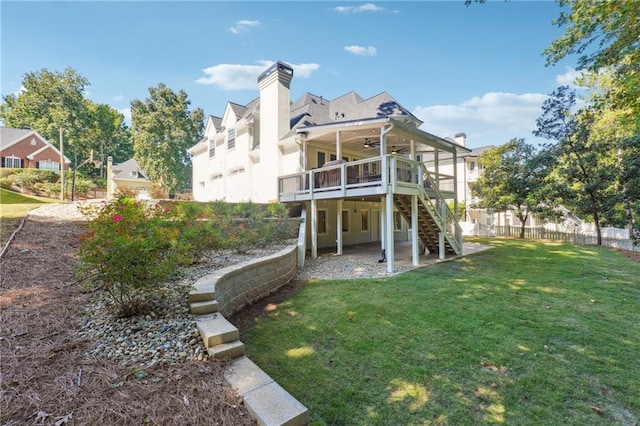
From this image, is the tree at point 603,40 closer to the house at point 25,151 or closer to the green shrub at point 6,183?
the green shrub at point 6,183

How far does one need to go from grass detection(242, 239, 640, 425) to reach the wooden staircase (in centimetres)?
383

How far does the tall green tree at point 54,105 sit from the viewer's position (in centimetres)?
3241

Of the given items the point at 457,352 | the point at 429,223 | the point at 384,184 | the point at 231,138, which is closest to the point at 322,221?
the point at 429,223

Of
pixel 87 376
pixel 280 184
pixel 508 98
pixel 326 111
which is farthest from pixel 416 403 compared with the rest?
pixel 508 98

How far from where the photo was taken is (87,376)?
2627 mm

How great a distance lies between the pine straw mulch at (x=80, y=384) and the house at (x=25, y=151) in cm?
3593

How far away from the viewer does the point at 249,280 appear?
20.3ft

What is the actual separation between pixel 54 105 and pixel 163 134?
1948 cm

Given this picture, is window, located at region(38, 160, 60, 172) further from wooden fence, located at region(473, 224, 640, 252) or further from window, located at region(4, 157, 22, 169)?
wooden fence, located at region(473, 224, 640, 252)

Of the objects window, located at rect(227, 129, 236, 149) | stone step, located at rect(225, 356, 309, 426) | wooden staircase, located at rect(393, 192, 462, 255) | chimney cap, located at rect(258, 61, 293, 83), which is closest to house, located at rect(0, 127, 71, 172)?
window, located at rect(227, 129, 236, 149)

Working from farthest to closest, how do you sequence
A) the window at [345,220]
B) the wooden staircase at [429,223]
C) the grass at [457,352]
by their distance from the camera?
the window at [345,220]
the wooden staircase at [429,223]
the grass at [457,352]

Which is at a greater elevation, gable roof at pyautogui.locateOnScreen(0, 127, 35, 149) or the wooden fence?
gable roof at pyautogui.locateOnScreen(0, 127, 35, 149)

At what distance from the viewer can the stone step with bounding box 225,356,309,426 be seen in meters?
2.30

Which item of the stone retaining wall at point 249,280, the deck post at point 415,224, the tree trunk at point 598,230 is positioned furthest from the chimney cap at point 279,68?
the tree trunk at point 598,230
